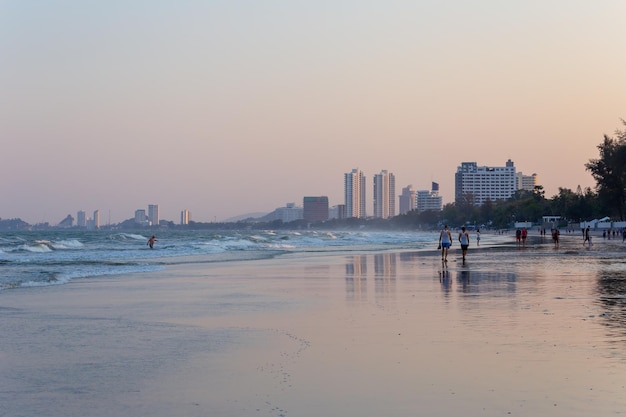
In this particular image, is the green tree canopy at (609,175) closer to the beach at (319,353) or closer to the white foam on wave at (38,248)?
the white foam on wave at (38,248)

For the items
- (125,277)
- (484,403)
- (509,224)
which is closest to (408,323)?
(484,403)

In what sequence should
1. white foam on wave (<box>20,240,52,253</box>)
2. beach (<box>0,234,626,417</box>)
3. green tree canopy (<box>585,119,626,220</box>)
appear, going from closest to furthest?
beach (<box>0,234,626,417</box>) → white foam on wave (<box>20,240,52,253</box>) → green tree canopy (<box>585,119,626,220</box>)

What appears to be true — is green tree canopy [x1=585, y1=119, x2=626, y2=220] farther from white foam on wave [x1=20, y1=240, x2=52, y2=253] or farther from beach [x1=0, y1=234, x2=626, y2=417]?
beach [x1=0, y1=234, x2=626, y2=417]

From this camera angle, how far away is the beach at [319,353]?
759 cm

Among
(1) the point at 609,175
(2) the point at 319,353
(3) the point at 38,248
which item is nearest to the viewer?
(2) the point at 319,353

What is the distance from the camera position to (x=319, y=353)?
10.3m

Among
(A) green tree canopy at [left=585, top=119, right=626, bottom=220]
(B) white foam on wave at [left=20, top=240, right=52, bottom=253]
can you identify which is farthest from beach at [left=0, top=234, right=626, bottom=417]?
(A) green tree canopy at [left=585, top=119, right=626, bottom=220]

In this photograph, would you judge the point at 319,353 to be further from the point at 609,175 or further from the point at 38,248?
the point at 609,175

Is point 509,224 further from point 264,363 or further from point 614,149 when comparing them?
point 264,363

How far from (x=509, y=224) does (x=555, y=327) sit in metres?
193

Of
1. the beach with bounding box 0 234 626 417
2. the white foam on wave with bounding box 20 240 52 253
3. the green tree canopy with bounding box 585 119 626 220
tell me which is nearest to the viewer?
the beach with bounding box 0 234 626 417

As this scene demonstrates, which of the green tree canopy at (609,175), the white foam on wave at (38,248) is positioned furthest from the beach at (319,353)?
the green tree canopy at (609,175)

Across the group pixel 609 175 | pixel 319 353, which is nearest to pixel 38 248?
pixel 319 353

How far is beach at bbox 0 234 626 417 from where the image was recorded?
759 centimetres
